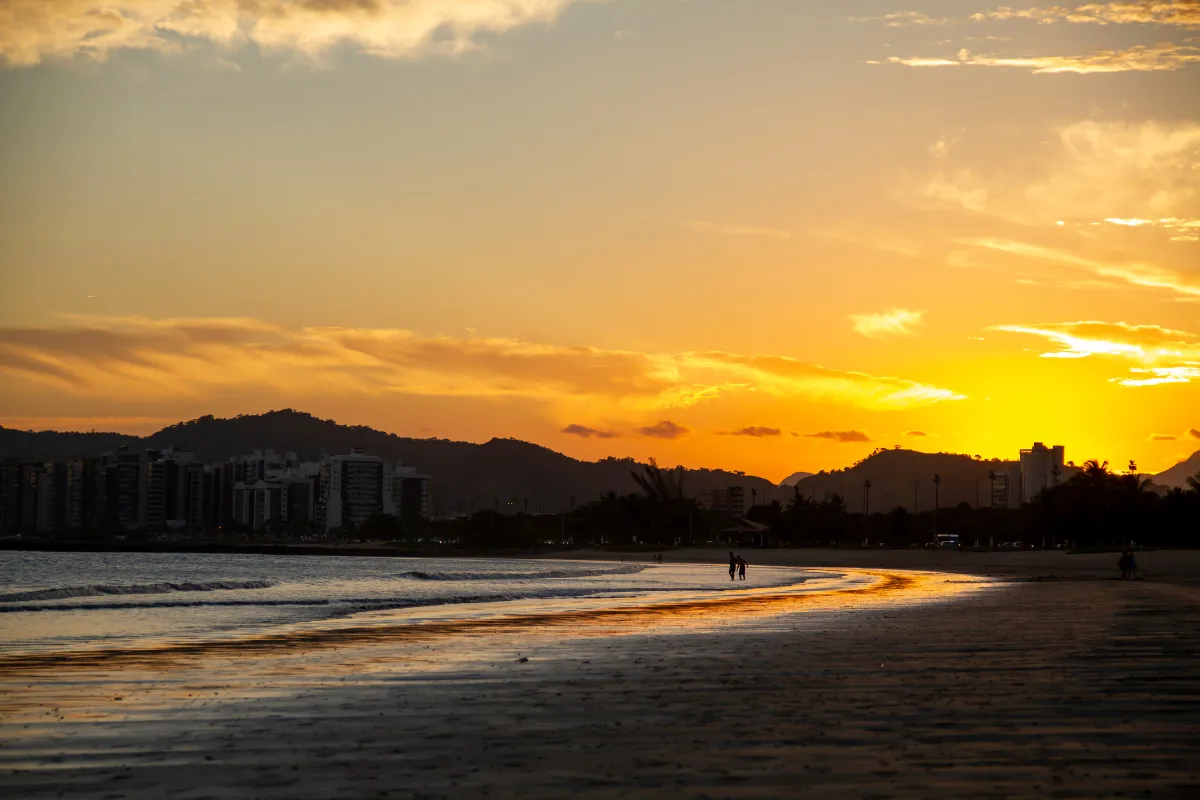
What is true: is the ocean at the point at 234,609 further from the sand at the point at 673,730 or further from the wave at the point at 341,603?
the sand at the point at 673,730

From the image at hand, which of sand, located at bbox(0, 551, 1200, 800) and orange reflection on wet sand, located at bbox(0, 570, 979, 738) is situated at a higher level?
sand, located at bbox(0, 551, 1200, 800)

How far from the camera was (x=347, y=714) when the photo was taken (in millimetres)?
13383

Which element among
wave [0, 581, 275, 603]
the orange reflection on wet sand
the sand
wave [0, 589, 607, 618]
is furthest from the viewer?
wave [0, 581, 275, 603]

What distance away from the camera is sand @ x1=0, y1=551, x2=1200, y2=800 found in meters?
9.23

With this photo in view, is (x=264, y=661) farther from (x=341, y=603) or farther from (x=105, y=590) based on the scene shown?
(x=105, y=590)

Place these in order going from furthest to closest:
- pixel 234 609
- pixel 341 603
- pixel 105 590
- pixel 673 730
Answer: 1. pixel 105 590
2. pixel 341 603
3. pixel 234 609
4. pixel 673 730

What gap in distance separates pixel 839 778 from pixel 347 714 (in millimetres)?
6401

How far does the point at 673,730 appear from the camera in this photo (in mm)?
12008

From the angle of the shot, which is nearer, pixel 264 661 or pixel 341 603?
pixel 264 661

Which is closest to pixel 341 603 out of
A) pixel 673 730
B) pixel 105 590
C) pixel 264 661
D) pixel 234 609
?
pixel 234 609

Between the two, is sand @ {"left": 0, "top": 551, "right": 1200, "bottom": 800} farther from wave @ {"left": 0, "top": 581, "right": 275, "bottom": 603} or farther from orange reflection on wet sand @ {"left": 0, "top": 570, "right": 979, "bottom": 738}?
wave @ {"left": 0, "top": 581, "right": 275, "bottom": 603}

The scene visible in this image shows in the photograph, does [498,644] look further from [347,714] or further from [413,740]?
[413,740]

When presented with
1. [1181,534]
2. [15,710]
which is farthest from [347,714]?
[1181,534]

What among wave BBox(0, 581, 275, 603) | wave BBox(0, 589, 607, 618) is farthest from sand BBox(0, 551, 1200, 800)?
wave BBox(0, 581, 275, 603)
